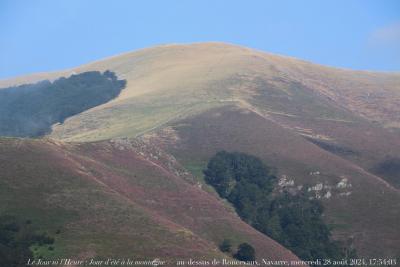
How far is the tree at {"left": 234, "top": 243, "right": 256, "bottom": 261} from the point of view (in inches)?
3059

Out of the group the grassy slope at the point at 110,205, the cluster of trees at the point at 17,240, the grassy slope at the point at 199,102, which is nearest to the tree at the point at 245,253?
the grassy slope at the point at 110,205

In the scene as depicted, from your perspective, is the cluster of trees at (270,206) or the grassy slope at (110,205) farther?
the cluster of trees at (270,206)

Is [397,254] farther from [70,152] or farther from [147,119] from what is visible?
[147,119]

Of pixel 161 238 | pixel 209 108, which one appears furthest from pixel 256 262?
pixel 209 108

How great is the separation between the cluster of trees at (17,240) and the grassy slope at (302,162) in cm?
4400

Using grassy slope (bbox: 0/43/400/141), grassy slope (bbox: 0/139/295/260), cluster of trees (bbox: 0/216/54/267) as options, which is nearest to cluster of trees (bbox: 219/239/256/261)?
grassy slope (bbox: 0/139/295/260)

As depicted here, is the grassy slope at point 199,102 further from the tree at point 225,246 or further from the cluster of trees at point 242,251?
the cluster of trees at point 242,251

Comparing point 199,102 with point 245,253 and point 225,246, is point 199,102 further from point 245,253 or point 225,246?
point 245,253

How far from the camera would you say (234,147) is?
131375 mm

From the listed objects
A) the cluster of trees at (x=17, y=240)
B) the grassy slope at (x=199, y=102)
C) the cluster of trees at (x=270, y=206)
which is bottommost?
the cluster of trees at (x=270, y=206)

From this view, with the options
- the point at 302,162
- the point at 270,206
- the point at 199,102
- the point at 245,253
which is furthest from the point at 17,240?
the point at 199,102

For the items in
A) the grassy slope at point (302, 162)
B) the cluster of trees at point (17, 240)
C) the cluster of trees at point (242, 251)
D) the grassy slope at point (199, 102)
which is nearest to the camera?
the cluster of trees at point (17, 240)

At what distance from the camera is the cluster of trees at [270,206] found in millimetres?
98500

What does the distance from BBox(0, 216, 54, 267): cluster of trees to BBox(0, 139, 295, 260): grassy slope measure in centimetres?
143
